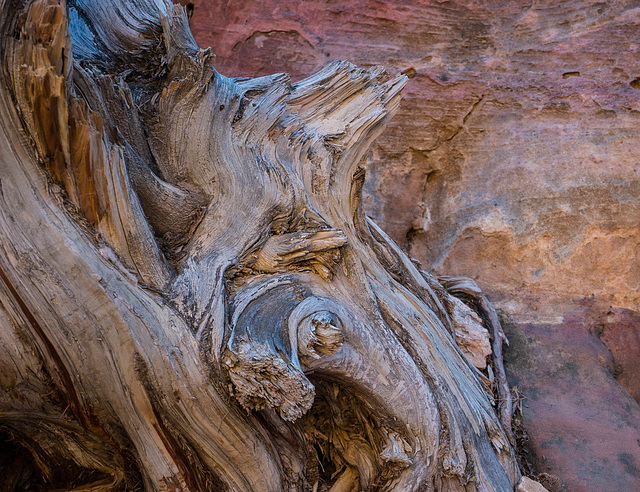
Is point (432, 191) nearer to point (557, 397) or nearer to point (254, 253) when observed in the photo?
point (557, 397)

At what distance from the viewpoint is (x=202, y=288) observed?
2.20m

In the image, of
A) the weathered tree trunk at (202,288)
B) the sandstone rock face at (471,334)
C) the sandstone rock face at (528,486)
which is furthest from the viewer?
the sandstone rock face at (471,334)

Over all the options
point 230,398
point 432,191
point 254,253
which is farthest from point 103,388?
point 432,191

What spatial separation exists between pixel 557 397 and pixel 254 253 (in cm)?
209

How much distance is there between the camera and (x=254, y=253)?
2.37 m

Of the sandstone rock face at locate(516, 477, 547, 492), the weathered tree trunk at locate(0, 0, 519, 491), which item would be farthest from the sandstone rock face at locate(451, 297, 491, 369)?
the sandstone rock face at locate(516, 477, 547, 492)

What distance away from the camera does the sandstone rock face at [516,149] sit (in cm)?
385

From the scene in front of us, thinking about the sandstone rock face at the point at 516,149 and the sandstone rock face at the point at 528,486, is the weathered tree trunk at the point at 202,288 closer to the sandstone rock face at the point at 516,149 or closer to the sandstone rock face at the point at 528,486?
the sandstone rock face at the point at 528,486

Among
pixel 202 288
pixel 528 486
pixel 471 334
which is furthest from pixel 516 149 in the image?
pixel 202 288

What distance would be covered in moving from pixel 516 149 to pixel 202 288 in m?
3.05

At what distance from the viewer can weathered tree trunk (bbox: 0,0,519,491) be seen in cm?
195

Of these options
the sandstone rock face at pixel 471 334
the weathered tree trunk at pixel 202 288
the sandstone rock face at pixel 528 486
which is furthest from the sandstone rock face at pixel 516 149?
the weathered tree trunk at pixel 202 288

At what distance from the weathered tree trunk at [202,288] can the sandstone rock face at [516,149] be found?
3.79 feet

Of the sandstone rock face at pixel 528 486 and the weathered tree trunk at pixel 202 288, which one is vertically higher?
the weathered tree trunk at pixel 202 288
